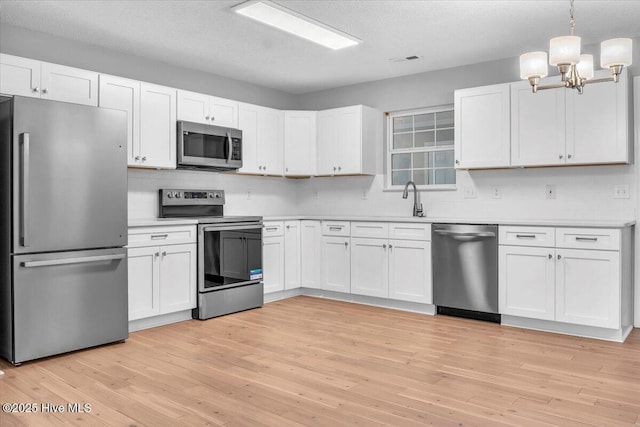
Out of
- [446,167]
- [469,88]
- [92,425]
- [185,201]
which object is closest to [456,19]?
[469,88]

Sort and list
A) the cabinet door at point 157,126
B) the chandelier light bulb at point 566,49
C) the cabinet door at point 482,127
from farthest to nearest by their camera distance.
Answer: the cabinet door at point 482,127 → the cabinet door at point 157,126 → the chandelier light bulb at point 566,49

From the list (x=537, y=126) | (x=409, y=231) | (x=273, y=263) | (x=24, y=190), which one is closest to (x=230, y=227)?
(x=273, y=263)

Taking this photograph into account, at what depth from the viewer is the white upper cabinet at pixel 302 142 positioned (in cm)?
596

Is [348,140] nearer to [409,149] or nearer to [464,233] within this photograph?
[409,149]

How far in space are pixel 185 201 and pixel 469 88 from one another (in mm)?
3034

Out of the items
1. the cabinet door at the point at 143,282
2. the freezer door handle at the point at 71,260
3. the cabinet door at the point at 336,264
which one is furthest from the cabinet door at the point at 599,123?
the freezer door handle at the point at 71,260

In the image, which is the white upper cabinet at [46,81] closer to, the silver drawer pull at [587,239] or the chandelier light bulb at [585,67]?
the chandelier light bulb at [585,67]

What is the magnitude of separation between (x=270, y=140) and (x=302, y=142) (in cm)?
41

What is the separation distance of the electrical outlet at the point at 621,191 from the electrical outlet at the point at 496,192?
98cm

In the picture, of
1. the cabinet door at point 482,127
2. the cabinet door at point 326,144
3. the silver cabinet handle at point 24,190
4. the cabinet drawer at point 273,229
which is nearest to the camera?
the silver cabinet handle at point 24,190

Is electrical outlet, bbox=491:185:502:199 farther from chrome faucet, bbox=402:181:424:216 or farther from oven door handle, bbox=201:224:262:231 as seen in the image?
oven door handle, bbox=201:224:262:231

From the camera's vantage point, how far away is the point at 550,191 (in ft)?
15.3

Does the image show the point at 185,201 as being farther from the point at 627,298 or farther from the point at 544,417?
the point at 627,298

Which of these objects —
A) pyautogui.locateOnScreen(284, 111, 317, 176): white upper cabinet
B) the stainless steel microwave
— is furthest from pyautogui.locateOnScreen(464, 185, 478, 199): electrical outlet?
the stainless steel microwave
